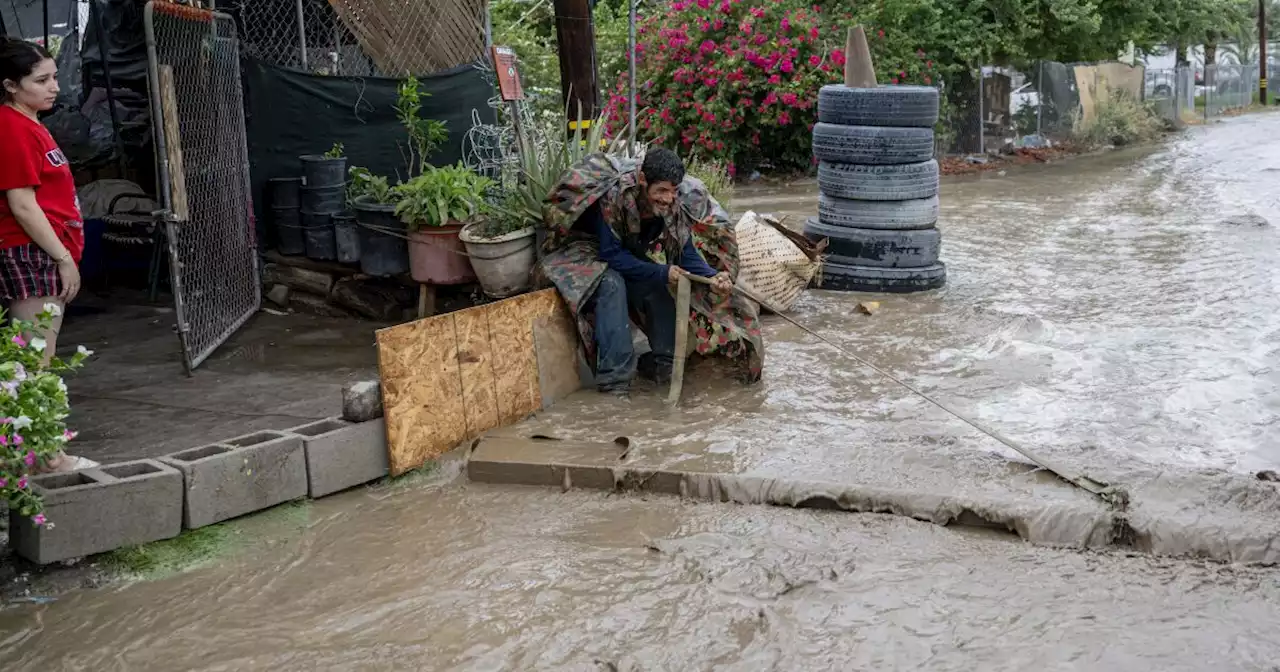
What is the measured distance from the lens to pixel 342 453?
5.10 m

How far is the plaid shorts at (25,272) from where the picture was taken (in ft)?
16.4

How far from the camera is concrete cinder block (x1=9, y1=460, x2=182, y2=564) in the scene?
14.2ft

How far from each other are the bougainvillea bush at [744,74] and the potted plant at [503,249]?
876cm

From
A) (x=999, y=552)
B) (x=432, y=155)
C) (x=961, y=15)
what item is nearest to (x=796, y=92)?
(x=961, y=15)

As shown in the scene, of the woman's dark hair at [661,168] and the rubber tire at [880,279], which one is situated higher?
the woman's dark hair at [661,168]

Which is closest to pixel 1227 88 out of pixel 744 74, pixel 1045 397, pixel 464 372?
pixel 744 74

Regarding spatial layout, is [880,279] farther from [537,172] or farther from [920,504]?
[920,504]

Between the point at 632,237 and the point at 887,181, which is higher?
the point at 887,181

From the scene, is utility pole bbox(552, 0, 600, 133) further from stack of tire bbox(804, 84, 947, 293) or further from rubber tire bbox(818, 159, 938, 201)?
rubber tire bbox(818, 159, 938, 201)

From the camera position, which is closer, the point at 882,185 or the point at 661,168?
the point at 661,168

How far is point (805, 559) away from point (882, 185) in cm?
470

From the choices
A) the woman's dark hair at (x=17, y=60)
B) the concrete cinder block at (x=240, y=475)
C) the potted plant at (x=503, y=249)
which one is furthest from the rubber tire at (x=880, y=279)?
the woman's dark hair at (x=17, y=60)

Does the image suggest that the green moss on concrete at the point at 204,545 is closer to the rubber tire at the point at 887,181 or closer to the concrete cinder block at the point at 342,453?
the concrete cinder block at the point at 342,453

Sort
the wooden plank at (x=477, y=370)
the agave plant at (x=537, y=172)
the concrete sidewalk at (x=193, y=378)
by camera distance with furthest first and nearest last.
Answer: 1. the agave plant at (x=537, y=172)
2. the concrete sidewalk at (x=193, y=378)
3. the wooden plank at (x=477, y=370)
